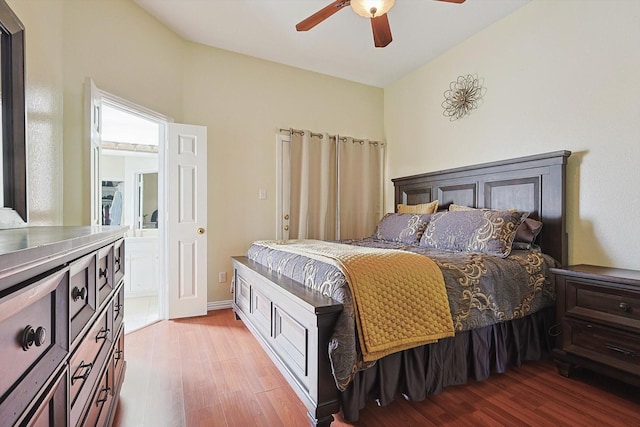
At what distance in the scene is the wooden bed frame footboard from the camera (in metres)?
1.51

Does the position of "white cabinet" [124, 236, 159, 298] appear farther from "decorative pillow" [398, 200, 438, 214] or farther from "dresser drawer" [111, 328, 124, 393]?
"decorative pillow" [398, 200, 438, 214]

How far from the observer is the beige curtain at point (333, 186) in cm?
379

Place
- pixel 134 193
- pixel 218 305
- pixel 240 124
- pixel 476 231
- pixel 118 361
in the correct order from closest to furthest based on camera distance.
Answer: pixel 118 361 → pixel 476 231 → pixel 218 305 → pixel 240 124 → pixel 134 193

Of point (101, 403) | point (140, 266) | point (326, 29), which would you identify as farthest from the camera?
point (140, 266)

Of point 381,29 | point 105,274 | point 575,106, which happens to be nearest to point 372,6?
point 381,29

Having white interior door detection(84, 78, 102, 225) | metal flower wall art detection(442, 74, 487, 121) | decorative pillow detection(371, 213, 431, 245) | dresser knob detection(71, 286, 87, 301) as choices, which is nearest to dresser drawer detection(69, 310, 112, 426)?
dresser knob detection(71, 286, 87, 301)

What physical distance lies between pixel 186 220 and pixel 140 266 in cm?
150

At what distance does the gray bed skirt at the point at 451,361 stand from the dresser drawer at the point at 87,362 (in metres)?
1.08

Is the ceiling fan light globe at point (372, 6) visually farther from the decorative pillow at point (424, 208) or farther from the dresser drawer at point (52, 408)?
the dresser drawer at point (52, 408)

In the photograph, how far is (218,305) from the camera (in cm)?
347

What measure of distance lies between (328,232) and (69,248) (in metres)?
3.31

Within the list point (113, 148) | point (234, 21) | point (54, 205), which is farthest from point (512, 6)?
point (113, 148)

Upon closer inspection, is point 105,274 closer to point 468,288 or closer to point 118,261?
point 118,261

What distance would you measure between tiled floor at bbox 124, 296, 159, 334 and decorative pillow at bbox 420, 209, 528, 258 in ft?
9.08
